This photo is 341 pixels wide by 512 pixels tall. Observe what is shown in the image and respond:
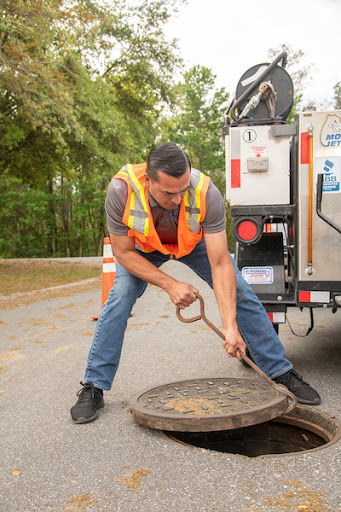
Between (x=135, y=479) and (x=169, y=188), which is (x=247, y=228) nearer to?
(x=169, y=188)

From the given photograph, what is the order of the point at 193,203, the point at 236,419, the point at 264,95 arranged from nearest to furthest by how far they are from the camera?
the point at 236,419 < the point at 193,203 < the point at 264,95

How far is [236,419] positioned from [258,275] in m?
1.43

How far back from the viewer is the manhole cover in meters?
2.82

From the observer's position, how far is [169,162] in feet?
8.78

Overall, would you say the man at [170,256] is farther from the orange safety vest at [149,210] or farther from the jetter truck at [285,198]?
the jetter truck at [285,198]

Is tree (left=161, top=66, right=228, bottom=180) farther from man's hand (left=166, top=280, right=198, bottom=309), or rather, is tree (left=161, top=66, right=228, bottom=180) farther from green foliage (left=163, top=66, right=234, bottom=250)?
man's hand (left=166, top=280, right=198, bottom=309)

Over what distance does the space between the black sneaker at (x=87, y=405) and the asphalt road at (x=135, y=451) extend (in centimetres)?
6

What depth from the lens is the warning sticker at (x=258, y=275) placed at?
3984 millimetres

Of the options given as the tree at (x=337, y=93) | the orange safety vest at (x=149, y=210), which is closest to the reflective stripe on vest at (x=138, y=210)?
the orange safety vest at (x=149, y=210)

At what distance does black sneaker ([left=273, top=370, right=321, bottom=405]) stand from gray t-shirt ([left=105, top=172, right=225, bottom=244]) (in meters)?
1.14

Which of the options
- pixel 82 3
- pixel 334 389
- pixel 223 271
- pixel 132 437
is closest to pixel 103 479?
pixel 132 437

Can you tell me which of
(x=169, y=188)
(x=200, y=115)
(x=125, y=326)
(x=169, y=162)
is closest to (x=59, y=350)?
(x=125, y=326)

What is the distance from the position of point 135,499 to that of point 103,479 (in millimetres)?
256

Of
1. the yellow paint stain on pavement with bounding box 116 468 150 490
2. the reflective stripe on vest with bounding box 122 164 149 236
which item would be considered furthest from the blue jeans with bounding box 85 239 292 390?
the yellow paint stain on pavement with bounding box 116 468 150 490
